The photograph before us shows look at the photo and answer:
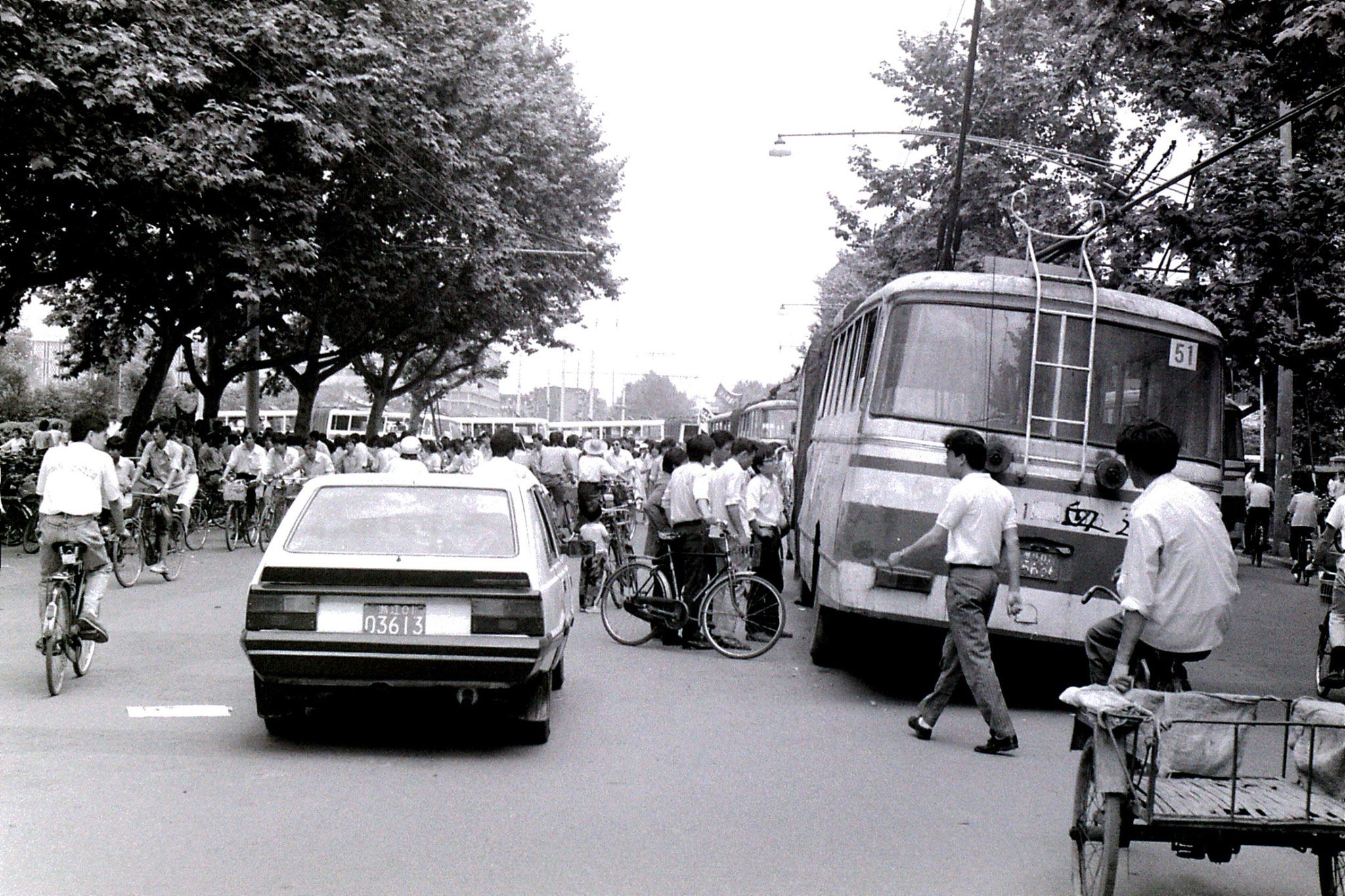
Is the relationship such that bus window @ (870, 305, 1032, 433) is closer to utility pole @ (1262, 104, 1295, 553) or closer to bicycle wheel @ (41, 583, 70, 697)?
bicycle wheel @ (41, 583, 70, 697)

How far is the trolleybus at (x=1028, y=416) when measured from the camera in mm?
9305

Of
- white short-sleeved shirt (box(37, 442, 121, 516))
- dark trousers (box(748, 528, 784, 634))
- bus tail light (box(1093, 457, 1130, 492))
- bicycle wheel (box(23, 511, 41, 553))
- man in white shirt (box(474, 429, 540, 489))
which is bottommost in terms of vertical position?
bicycle wheel (box(23, 511, 41, 553))

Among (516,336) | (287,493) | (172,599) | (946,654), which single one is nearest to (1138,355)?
(946,654)

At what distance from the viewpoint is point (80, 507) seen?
8906 mm

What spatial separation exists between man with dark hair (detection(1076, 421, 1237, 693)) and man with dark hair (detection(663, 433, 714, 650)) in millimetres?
6201

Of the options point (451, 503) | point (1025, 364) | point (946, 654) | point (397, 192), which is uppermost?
point (397, 192)

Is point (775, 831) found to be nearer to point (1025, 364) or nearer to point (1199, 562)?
point (1199, 562)

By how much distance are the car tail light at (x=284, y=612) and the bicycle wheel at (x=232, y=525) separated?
1356 centimetres

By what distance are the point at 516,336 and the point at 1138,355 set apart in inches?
1305

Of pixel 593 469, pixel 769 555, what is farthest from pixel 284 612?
pixel 593 469

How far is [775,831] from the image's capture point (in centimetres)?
592

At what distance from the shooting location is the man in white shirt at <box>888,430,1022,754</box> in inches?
300

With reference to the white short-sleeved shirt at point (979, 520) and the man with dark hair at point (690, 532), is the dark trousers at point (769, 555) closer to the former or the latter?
the man with dark hair at point (690, 532)

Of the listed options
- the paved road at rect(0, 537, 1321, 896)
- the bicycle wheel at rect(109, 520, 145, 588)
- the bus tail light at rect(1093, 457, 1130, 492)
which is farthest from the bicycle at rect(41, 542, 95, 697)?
the bus tail light at rect(1093, 457, 1130, 492)
